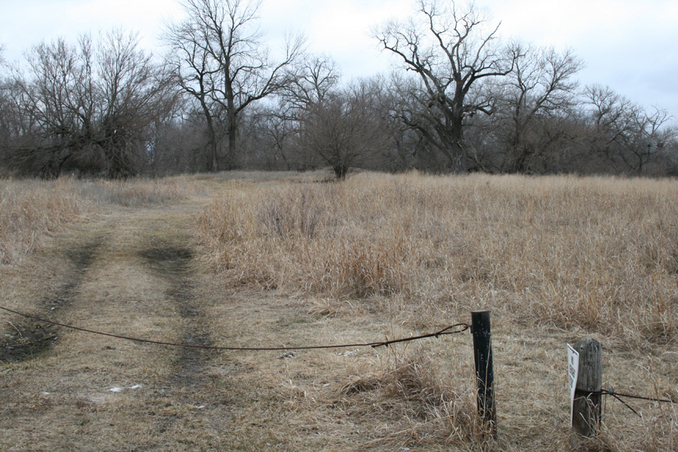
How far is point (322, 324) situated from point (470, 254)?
289 cm

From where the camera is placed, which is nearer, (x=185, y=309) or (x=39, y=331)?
(x=39, y=331)

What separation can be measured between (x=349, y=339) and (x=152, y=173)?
20.9 m

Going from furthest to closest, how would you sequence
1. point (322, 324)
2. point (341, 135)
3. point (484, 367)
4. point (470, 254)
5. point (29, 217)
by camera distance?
point (341, 135), point (29, 217), point (470, 254), point (322, 324), point (484, 367)

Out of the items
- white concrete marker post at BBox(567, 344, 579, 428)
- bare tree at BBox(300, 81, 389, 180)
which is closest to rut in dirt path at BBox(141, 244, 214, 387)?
white concrete marker post at BBox(567, 344, 579, 428)

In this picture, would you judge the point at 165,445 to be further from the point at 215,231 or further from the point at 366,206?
the point at 366,206

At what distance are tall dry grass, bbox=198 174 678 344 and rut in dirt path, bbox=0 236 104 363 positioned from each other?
6.35ft

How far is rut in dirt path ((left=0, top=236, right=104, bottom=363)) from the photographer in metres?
4.02

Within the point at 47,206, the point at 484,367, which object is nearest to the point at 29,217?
the point at 47,206

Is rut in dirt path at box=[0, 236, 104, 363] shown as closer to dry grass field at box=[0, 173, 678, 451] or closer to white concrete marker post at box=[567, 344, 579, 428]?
dry grass field at box=[0, 173, 678, 451]

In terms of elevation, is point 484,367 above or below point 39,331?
above

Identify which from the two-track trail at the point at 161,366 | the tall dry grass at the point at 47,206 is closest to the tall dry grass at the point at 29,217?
the tall dry grass at the point at 47,206

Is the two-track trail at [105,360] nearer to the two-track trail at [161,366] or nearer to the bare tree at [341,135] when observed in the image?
the two-track trail at [161,366]

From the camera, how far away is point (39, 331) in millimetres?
4535

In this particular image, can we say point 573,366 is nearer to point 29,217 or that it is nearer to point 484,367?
point 484,367
